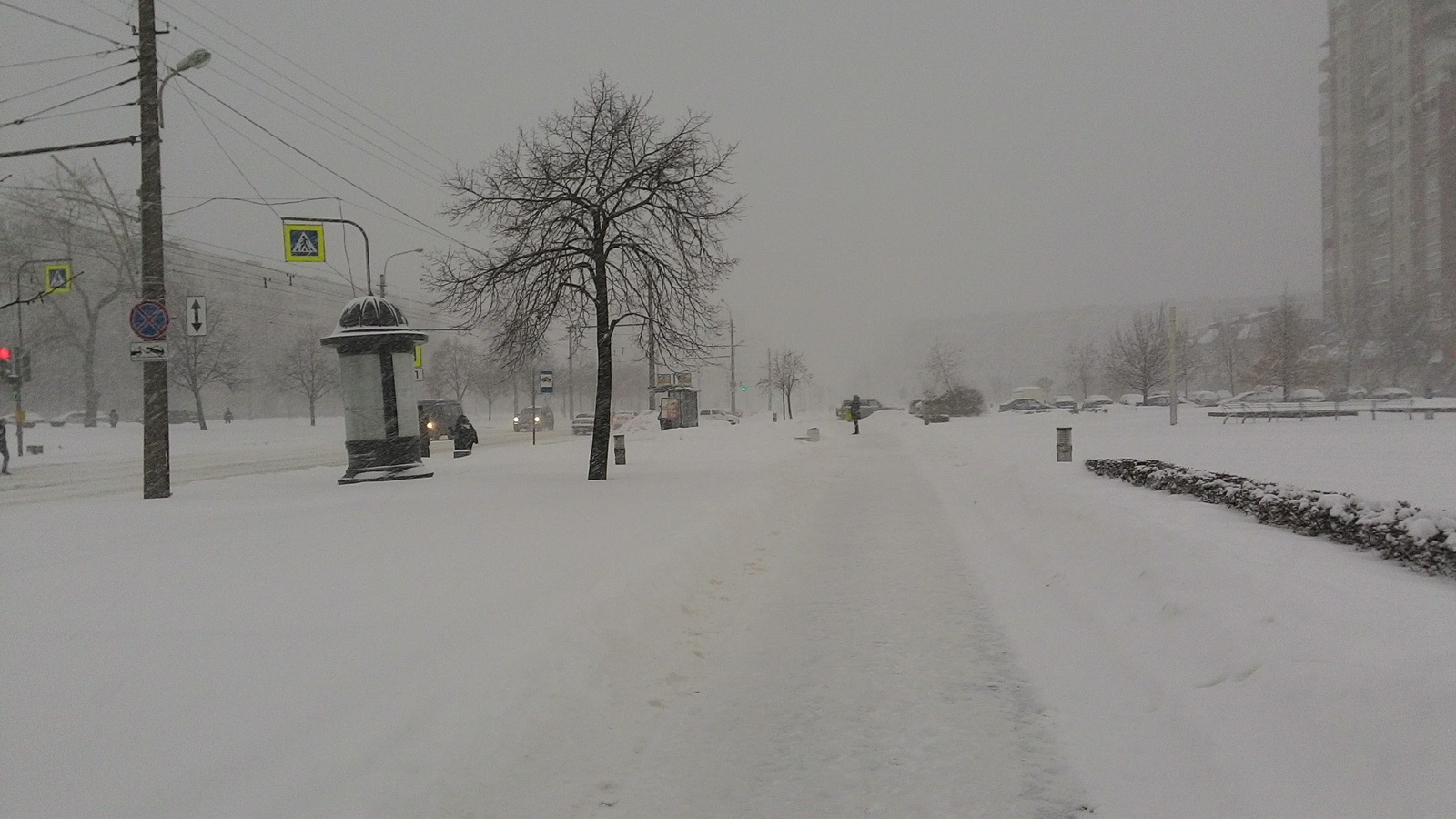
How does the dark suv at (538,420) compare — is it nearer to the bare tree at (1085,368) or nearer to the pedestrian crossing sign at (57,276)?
the pedestrian crossing sign at (57,276)

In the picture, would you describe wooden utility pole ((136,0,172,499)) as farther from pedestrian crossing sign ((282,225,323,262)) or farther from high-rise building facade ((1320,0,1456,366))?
high-rise building facade ((1320,0,1456,366))

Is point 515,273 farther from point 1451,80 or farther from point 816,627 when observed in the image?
point 1451,80

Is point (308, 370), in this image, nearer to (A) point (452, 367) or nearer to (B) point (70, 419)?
(A) point (452, 367)

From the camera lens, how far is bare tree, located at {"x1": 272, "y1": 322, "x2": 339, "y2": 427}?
61.5 meters

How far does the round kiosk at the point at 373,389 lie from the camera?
17156 millimetres

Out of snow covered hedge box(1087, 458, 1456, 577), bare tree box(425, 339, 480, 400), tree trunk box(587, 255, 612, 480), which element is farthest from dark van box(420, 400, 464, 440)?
snow covered hedge box(1087, 458, 1456, 577)

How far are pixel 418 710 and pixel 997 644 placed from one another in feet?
13.9

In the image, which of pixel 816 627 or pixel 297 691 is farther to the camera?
pixel 816 627

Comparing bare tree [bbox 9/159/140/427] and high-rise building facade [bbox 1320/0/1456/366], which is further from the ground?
high-rise building facade [bbox 1320/0/1456/366]

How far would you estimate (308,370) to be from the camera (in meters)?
64.5

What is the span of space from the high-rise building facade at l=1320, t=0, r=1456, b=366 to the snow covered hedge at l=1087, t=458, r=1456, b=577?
6734cm

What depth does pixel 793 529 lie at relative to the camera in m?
11.7

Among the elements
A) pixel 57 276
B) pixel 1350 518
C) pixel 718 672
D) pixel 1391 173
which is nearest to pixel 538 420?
pixel 57 276

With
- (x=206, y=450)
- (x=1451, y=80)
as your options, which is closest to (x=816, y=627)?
(x=206, y=450)
